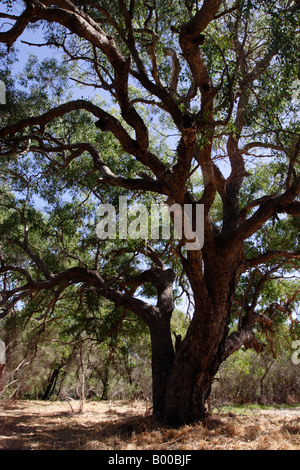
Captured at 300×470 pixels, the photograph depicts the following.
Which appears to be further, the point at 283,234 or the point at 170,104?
the point at 283,234

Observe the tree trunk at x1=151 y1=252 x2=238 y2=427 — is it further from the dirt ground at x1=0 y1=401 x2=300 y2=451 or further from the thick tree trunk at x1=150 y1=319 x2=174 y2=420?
the dirt ground at x1=0 y1=401 x2=300 y2=451

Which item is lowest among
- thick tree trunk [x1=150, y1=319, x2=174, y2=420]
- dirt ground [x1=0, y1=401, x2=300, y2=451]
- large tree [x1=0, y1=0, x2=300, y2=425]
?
dirt ground [x1=0, y1=401, x2=300, y2=451]

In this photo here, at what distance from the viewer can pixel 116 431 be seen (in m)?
5.89

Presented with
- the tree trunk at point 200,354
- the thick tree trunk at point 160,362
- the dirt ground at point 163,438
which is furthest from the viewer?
the thick tree trunk at point 160,362

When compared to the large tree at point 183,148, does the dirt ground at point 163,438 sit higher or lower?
lower

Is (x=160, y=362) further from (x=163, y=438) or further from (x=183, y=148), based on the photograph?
(x=183, y=148)

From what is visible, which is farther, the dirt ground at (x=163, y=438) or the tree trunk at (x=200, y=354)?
the tree trunk at (x=200, y=354)

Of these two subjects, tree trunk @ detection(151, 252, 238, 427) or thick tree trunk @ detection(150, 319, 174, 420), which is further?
thick tree trunk @ detection(150, 319, 174, 420)

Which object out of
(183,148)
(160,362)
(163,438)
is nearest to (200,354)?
(160,362)

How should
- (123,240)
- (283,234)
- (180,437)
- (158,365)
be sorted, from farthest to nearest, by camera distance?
(283,234) < (123,240) < (158,365) < (180,437)

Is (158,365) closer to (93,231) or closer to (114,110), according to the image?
(93,231)

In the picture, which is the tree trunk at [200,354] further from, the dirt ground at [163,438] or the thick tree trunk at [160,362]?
the dirt ground at [163,438]
